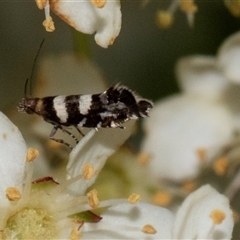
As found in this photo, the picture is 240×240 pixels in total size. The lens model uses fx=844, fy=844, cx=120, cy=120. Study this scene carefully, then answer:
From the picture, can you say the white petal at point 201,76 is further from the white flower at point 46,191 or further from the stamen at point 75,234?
the stamen at point 75,234

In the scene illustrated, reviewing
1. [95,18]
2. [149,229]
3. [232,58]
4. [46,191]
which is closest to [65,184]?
[46,191]

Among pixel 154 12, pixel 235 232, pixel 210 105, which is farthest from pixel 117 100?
pixel 154 12

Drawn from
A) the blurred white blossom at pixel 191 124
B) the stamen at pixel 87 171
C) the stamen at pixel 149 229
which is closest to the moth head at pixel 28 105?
the stamen at pixel 87 171

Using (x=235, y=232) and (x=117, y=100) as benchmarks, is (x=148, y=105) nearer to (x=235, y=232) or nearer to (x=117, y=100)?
(x=117, y=100)

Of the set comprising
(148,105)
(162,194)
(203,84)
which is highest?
(148,105)

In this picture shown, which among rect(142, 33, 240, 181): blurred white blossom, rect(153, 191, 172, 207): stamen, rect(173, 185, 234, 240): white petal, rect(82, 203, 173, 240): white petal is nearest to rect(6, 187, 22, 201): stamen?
rect(82, 203, 173, 240): white petal

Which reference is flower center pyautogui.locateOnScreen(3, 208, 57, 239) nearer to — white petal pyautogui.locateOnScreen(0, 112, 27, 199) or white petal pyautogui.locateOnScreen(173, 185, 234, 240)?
white petal pyautogui.locateOnScreen(0, 112, 27, 199)

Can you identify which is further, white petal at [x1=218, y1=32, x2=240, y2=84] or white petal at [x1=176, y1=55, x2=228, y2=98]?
white petal at [x1=176, y1=55, x2=228, y2=98]
